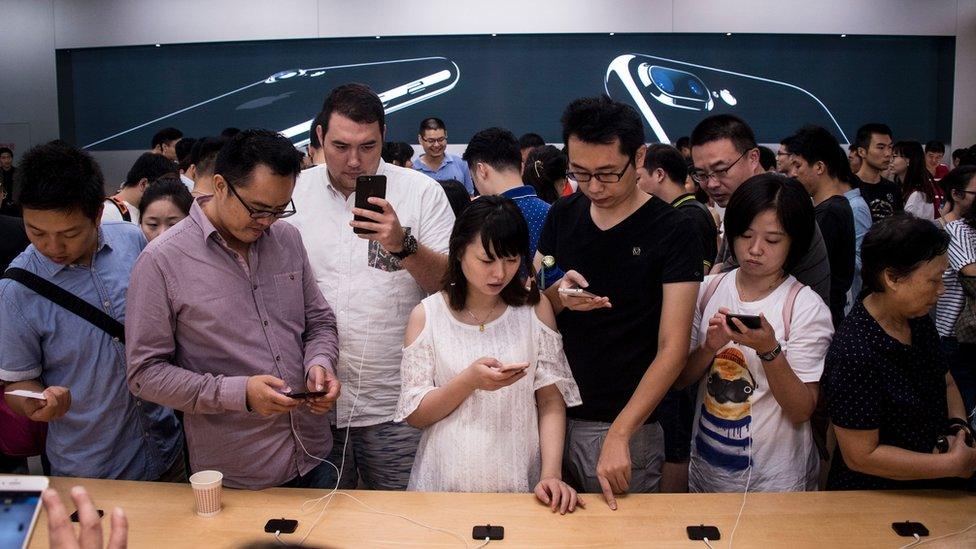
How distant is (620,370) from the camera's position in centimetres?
196

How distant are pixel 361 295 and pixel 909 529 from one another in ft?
5.18

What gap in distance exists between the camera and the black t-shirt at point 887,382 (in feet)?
5.82

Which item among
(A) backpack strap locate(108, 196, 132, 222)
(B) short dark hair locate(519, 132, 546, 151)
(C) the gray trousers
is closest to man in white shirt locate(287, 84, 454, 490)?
(C) the gray trousers

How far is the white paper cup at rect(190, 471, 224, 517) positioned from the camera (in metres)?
1.73

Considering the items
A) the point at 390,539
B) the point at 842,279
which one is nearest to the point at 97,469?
the point at 390,539

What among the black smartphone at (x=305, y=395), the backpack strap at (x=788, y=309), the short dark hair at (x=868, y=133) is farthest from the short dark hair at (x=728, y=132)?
the short dark hair at (x=868, y=133)

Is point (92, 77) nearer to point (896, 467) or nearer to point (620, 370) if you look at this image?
point (620, 370)

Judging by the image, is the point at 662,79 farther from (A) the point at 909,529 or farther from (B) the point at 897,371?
(A) the point at 909,529

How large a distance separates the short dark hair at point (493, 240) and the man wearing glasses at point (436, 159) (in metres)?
4.87

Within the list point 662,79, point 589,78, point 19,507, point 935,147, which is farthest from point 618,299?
point 935,147

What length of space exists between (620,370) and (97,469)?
148 centimetres

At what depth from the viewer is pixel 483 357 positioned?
1.90 m

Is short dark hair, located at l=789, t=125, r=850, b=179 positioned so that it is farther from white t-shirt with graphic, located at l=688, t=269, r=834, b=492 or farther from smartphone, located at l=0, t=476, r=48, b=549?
smartphone, located at l=0, t=476, r=48, b=549

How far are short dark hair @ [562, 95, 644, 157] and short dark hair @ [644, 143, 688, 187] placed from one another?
153cm
